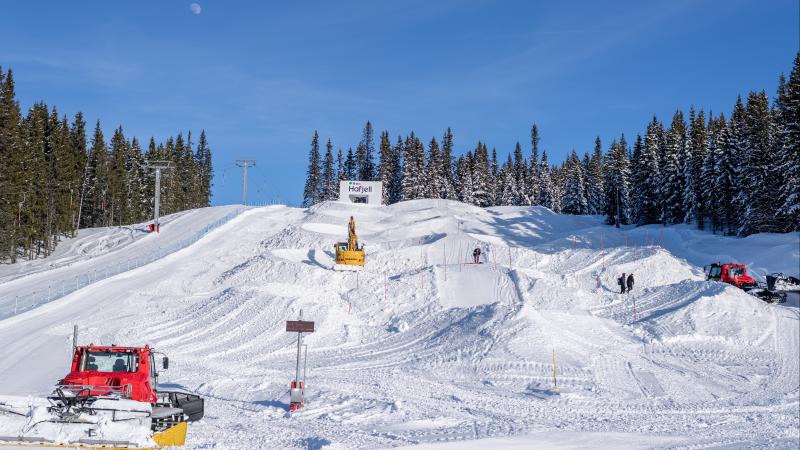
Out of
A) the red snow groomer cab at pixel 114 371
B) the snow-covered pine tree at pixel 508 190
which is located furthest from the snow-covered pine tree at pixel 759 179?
the snow-covered pine tree at pixel 508 190

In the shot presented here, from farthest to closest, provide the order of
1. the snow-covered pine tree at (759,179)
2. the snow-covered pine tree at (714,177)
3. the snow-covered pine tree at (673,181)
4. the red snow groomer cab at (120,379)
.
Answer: the snow-covered pine tree at (673,181)
the snow-covered pine tree at (714,177)
the snow-covered pine tree at (759,179)
the red snow groomer cab at (120,379)

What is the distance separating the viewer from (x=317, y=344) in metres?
26.7

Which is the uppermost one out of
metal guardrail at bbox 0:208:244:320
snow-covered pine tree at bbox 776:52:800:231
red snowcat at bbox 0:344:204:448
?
snow-covered pine tree at bbox 776:52:800:231

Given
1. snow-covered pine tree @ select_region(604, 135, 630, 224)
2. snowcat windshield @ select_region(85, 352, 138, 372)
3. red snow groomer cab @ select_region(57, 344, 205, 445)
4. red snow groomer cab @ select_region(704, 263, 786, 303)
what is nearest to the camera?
red snow groomer cab @ select_region(57, 344, 205, 445)

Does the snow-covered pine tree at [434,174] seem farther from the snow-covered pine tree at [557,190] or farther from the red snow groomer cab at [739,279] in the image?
the red snow groomer cab at [739,279]

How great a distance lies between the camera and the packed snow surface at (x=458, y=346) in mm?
14617

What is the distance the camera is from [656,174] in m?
71.6

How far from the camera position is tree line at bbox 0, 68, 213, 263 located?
167 ft

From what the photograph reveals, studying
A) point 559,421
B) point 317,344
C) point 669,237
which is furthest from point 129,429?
point 669,237

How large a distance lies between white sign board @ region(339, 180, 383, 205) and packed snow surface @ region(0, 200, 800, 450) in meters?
25.8

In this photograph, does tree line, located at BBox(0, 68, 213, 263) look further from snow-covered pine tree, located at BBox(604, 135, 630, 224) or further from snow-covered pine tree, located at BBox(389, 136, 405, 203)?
snow-covered pine tree, located at BBox(604, 135, 630, 224)

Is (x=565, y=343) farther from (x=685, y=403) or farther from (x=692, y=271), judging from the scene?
(x=692, y=271)

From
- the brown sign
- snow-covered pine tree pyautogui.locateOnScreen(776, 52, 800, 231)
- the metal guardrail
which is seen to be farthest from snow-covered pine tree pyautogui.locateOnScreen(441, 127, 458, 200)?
the brown sign

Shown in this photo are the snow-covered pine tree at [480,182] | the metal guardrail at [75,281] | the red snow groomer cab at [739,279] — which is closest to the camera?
the metal guardrail at [75,281]
